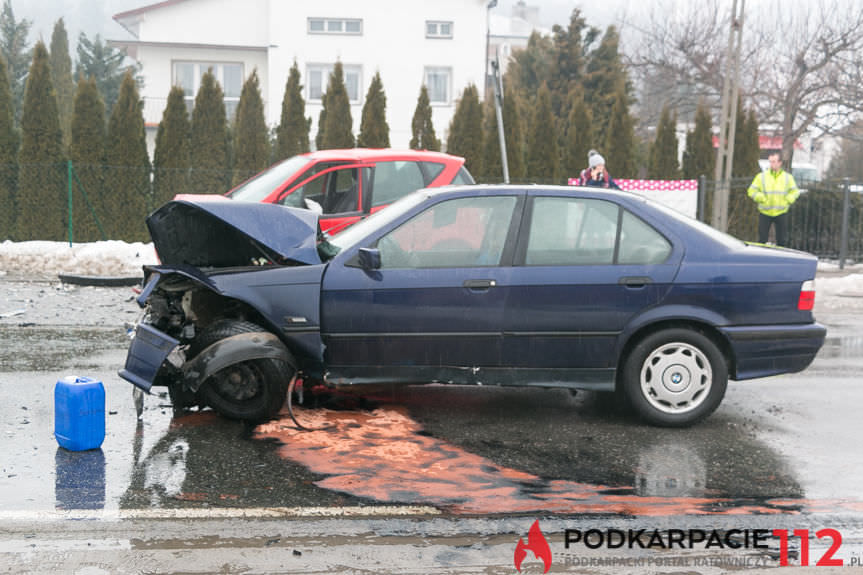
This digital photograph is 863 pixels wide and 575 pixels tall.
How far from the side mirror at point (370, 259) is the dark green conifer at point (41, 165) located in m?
15.0

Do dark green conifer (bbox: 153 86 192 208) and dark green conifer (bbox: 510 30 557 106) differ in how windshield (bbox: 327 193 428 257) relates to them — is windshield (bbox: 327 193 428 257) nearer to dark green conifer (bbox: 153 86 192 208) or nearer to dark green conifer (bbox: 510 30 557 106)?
dark green conifer (bbox: 153 86 192 208)

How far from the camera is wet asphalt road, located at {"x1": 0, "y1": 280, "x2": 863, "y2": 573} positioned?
4.43 meters

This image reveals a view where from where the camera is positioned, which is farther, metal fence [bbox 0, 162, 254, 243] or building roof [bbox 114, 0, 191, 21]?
building roof [bbox 114, 0, 191, 21]

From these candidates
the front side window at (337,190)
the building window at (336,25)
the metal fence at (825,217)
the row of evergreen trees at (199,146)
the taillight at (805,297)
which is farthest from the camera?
the building window at (336,25)

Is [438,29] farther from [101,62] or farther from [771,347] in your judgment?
[771,347]

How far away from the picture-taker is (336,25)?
117 feet

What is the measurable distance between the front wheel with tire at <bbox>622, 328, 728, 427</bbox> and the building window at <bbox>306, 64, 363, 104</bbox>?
30.9 meters

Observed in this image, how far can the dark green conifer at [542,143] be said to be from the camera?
21.9m

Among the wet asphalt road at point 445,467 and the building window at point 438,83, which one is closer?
the wet asphalt road at point 445,467

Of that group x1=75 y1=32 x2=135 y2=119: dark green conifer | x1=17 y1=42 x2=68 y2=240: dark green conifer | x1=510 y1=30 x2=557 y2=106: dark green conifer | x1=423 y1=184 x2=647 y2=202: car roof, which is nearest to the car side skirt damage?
x1=423 y1=184 x2=647 y2=202: car roof

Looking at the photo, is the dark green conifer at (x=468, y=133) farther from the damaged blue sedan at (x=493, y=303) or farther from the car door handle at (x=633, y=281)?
the car door handle at (x=633, y=281)

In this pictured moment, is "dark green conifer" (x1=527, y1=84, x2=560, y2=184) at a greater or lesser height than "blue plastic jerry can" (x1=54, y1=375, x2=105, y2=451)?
greater

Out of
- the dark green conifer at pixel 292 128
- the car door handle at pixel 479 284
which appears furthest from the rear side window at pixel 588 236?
the dark green conifer at pixel 292 128

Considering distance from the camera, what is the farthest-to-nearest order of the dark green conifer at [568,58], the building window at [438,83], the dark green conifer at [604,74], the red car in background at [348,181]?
1. the dark green conifer at [568,58]
2. the dark green conifer at [604,74]
3. the building window at [438,83]
4. the red car in background at [348,181]
